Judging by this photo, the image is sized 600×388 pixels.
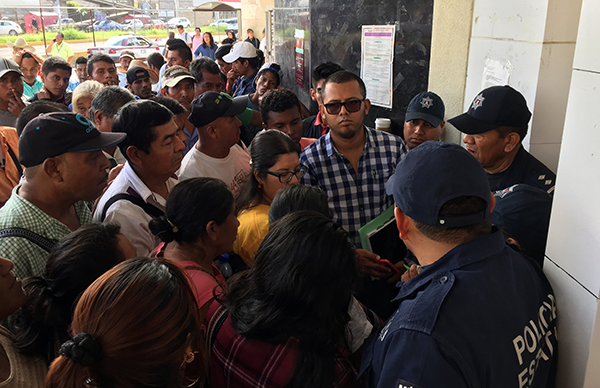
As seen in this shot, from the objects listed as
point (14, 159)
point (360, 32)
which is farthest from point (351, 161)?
point (360, 32)

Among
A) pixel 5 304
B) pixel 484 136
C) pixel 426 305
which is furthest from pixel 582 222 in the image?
pixel 5 304

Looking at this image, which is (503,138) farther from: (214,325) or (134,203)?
(134,203)

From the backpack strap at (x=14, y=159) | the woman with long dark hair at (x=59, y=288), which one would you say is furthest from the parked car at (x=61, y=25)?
the woman with long dark hair at (x=59, y=288)

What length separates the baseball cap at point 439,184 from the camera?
1377 millimetres

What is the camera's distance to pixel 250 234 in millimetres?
2480

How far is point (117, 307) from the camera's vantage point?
129 cm

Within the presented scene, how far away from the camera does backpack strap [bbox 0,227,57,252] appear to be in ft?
6.47

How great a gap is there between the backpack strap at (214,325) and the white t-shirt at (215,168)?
1714 mm

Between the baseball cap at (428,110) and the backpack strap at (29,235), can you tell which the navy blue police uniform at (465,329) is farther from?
the baseball cap at (428,110)

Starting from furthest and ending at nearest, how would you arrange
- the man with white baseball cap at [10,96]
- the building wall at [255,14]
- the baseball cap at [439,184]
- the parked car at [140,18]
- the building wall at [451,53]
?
the parked car at [140,18], the building wall at [255,14], the man with white baseball cap at [10,96], the building wall at [451,53], the baseball cap at [439,184]

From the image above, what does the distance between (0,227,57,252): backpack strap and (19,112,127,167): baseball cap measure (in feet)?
1.16

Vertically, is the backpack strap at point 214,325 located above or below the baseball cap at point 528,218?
below

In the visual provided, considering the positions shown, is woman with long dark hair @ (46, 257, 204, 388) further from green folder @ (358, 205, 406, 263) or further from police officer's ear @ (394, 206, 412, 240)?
green folder @ (358, 205, 406, 263)

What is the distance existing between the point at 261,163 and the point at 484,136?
138cm
